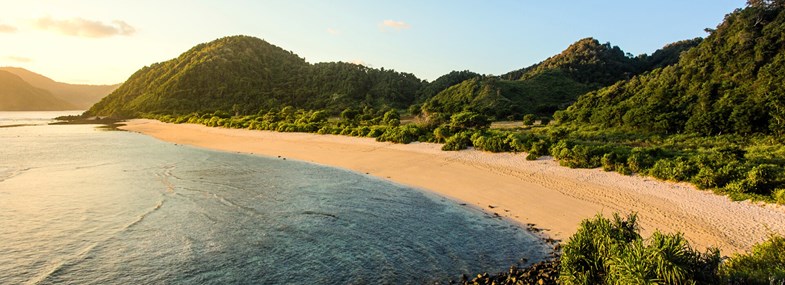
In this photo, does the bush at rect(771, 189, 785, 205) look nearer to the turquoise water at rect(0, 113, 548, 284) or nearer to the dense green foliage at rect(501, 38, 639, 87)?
the turquoise water at rect(0, 113, 548, 284)

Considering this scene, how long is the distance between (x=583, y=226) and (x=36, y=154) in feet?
165

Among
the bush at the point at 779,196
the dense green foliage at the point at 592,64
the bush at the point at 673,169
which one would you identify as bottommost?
the bush at the point at 779,196

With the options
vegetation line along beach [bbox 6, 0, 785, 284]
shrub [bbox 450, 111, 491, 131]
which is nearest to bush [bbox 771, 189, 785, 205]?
vegetation line along beach [bbox 6, 0, 785, 284]

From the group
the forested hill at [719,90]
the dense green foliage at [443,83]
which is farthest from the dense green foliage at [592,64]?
the forested hill at [719,90]

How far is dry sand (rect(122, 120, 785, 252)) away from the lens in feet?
54.8

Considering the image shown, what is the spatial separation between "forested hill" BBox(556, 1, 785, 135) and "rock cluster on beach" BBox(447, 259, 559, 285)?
32.9 meters

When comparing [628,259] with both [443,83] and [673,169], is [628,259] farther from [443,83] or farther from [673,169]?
[443,83]

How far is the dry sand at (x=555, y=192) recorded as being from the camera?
1670 cm

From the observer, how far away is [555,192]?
23422 mm

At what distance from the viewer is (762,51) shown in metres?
42.7

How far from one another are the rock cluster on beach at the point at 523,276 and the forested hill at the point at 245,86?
90742 mm

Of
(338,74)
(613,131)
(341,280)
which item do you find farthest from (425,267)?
(338,74)

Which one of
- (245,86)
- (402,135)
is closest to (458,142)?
(402,135)

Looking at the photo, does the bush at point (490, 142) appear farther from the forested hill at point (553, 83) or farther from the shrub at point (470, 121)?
the forested hill at point (553, 83)
